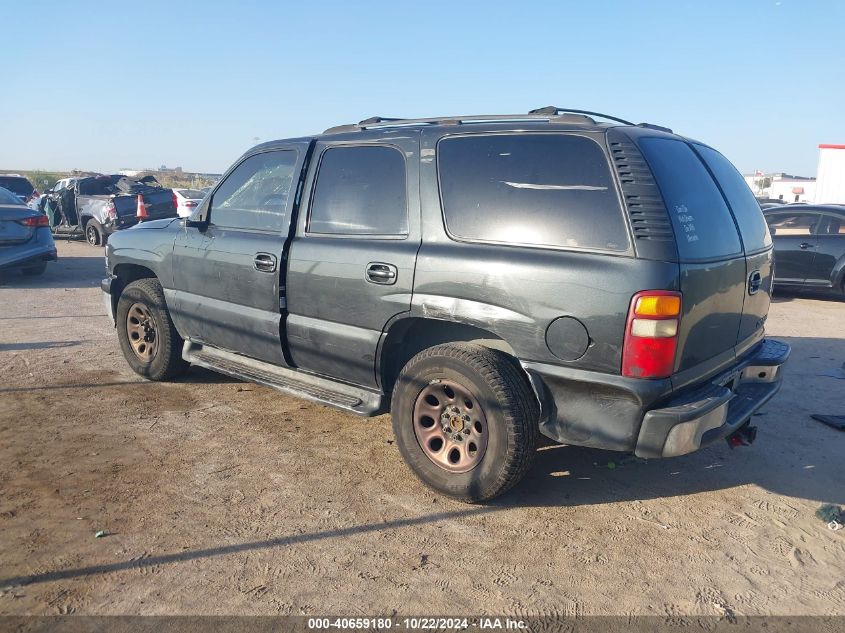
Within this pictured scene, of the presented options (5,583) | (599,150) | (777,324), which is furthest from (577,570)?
(777,324)

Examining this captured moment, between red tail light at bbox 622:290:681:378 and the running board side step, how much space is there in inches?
62.9

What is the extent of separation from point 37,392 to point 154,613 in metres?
3.41

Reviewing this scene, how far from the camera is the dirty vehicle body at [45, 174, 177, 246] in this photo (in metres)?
15.5

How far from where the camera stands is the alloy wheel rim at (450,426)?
11.8ft

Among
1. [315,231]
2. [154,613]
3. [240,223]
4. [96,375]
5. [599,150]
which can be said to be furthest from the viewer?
[96,375]

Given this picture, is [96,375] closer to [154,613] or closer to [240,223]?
[240,223]

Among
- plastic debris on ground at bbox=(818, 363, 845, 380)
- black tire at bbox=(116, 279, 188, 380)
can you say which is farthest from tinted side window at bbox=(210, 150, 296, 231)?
plastic debris on ground at bbox=(818, 363, 845, 380)

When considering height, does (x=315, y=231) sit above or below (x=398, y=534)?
above

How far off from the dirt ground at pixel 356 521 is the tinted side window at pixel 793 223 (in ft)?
19.0

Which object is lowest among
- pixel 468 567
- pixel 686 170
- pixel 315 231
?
pixel 468 567

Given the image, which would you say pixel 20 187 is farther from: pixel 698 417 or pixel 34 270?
pixel 698 417

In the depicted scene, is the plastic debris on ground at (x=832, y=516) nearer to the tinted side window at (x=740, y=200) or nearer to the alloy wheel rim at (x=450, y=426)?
the tinted side window at (x=740, y=200)

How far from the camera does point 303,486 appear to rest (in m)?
3.88

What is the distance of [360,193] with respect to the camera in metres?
4.23
